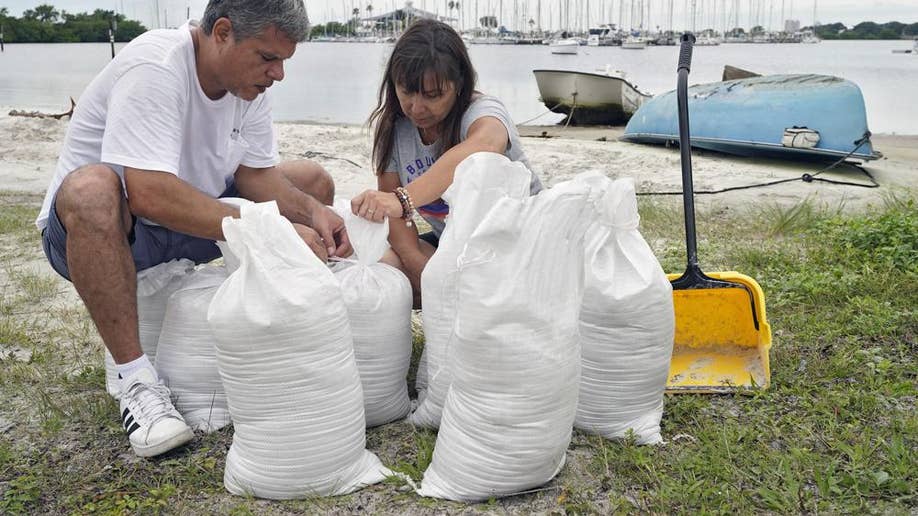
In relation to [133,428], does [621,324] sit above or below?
above

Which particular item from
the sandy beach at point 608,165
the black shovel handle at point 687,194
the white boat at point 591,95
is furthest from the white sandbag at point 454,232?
the white boat at point 591,95

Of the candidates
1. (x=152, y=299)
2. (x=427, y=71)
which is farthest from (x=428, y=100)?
(x=152, y=299)

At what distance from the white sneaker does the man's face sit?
0.82 metres

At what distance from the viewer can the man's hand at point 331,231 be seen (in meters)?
2.38

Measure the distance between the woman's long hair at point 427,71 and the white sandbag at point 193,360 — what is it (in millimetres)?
799

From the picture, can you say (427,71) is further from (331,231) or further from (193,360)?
(193,360)

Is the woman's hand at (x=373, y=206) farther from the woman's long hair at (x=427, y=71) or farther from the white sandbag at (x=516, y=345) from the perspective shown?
the white sandbag at (x=516, y=345)

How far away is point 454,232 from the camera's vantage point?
6.48 feet

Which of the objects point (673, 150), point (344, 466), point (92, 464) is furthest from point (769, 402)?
point (673, 150)

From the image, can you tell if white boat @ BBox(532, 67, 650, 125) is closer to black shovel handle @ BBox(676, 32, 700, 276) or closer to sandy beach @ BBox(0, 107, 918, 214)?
sandy beach @ BBox(0, 107, 918, 214)

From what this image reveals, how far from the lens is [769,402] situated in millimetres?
2250

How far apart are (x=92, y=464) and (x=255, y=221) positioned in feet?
2.53

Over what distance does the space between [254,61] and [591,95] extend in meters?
13.3

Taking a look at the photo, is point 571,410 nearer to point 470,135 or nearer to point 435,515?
point 435,515
